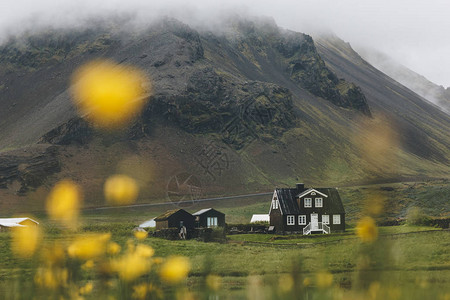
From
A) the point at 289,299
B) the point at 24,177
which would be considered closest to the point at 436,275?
the point at 289,299

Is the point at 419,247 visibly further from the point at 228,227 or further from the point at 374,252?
the point at 228,227

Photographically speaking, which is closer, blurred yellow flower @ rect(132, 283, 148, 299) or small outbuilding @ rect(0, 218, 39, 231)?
blurred yellow flower @ rect(132, 283, 148, 299)

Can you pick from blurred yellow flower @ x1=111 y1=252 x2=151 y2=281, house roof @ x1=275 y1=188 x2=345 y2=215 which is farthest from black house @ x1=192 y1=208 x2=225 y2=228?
blurred yellow flower @ x1=111 y1=252 x2=151 y2=281

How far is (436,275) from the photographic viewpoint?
115 ft

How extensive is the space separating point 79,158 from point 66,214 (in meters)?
169

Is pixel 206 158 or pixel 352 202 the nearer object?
pixel 352 202

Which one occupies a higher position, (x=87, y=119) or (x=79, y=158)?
(x=87, y=119)

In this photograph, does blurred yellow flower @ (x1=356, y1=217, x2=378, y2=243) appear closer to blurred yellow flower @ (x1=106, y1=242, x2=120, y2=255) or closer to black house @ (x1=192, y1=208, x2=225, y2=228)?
blurred yellow flower @ (x1=106, y1=242, x2=120, y2=255)

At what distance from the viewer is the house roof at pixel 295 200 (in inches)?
3304
